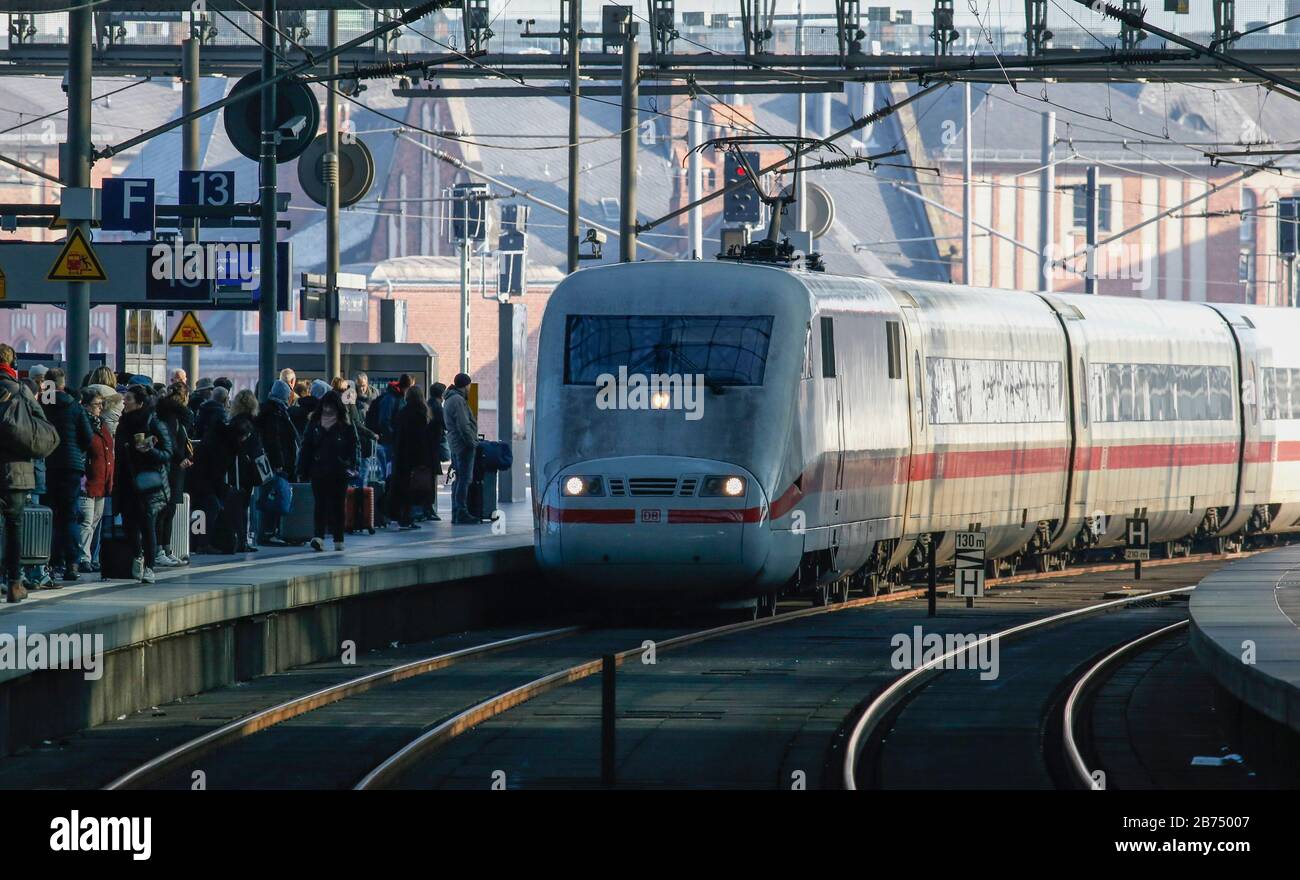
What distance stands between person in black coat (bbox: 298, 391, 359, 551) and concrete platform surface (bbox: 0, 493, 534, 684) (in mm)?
412

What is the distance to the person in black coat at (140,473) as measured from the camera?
58.1ft

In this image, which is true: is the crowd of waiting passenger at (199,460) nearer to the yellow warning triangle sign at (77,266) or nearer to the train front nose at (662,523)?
the yellow warning triangle sign at (77,266)

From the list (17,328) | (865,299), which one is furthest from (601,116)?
(865,299)

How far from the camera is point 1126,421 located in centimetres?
2942

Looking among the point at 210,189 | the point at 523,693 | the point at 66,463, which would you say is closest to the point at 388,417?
the point at 210,189

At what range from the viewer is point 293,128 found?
24.9 meters

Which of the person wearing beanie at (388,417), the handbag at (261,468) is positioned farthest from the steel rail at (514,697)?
the person wearing beanie at (388,417)

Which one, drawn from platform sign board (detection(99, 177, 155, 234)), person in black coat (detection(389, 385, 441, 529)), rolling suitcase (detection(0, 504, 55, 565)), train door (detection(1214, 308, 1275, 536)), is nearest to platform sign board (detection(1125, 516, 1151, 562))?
train door (detection(1214, 308, 1275, 536))

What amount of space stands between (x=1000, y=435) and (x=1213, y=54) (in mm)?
6454

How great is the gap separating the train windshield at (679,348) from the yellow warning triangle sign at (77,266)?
402 centimetres

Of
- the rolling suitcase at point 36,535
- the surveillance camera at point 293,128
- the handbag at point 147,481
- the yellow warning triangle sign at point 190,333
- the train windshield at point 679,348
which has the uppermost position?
the surveillance camera at point 293,128

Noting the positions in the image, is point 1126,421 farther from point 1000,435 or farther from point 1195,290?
point 1195,290

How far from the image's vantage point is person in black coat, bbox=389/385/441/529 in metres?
25.2

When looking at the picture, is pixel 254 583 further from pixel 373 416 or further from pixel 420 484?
pixel 373 416
